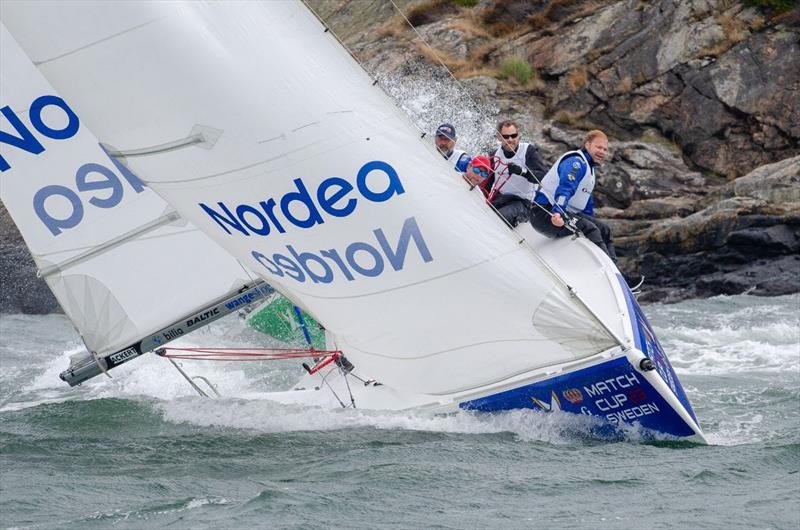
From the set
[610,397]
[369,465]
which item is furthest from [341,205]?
[610,397]

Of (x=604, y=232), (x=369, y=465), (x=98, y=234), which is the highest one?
(x=98, y=234)

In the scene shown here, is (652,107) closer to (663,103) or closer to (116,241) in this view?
(663,103)

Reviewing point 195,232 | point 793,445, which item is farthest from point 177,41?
point 793,445

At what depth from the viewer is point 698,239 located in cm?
1634

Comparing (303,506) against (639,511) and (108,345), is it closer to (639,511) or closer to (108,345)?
(639,511)

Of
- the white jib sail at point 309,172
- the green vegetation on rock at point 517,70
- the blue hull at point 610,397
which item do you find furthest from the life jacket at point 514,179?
→ the green vegetation on rock at point 517,70

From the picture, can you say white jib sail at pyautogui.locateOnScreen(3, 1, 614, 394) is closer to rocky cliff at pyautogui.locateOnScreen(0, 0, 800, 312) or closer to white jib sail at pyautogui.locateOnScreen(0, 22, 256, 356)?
white jib sail at pyautogui.locateOnScreen(0, 22, 256, 356)

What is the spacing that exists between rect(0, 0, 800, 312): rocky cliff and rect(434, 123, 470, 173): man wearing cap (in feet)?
23.7

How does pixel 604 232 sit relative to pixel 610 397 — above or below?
above

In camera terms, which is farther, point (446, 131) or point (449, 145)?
point (449, 145)

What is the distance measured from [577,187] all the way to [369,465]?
2.88 m

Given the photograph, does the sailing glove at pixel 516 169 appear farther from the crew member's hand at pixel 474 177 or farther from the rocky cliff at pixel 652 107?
the rocky cliff at pixel 652 107

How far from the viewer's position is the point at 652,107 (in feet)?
66.8

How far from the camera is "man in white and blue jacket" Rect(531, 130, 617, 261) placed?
8781mm
